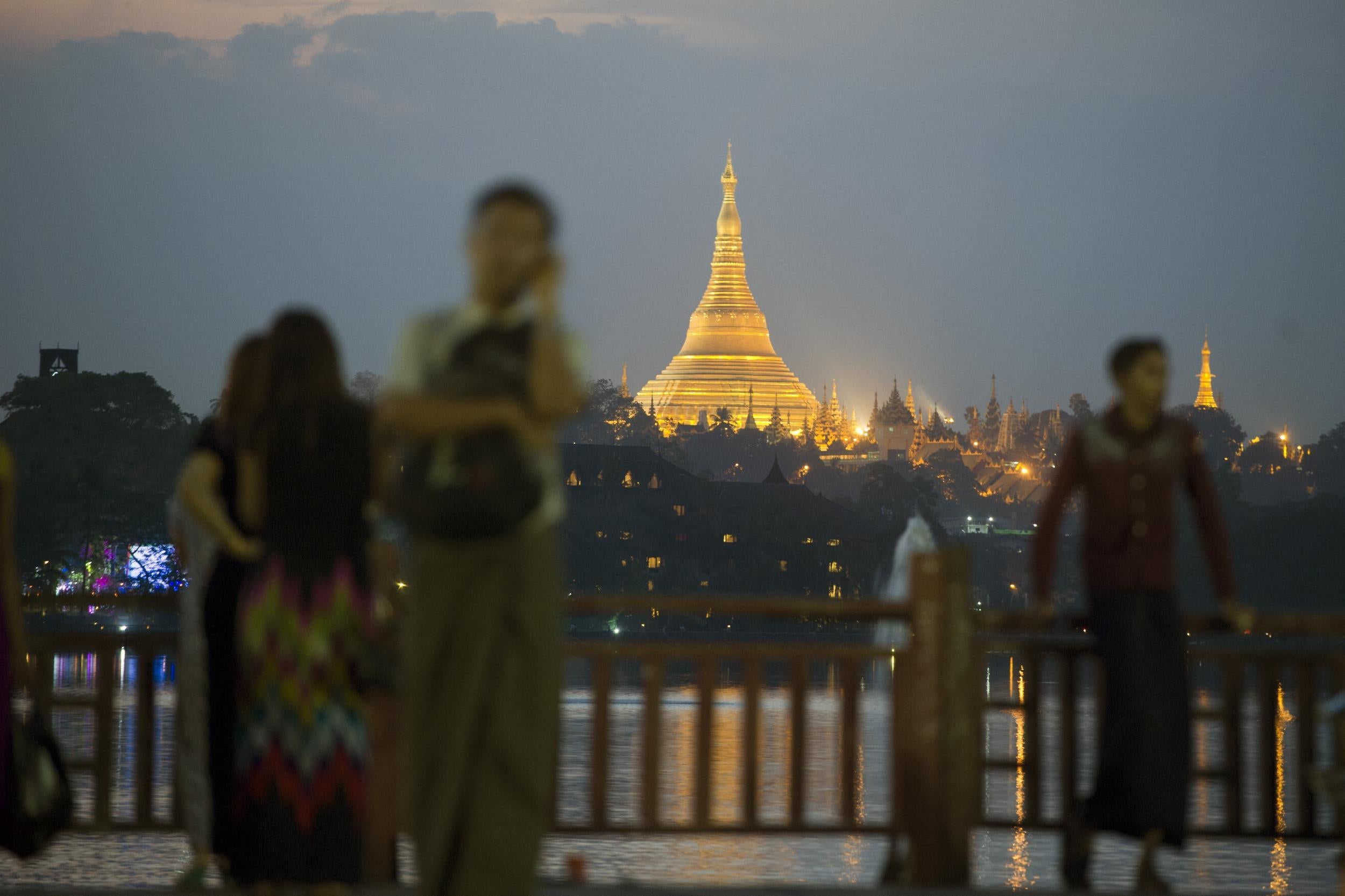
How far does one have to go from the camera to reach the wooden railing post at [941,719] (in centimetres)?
673

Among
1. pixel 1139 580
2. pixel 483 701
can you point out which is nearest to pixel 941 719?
pixel 1139 580

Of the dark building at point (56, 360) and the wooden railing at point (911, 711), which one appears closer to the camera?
the wooden railing at point (911, 711)

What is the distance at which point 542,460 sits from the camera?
4.69 m

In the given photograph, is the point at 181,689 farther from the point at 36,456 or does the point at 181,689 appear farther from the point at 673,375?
the point at 673,375

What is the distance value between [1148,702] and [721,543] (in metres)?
91.4

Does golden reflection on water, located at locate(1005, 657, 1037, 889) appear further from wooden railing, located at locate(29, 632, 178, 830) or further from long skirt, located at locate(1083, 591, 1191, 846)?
wooden railing, located at locate(29, 632, 178, 830)

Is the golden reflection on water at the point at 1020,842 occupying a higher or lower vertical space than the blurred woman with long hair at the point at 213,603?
lower

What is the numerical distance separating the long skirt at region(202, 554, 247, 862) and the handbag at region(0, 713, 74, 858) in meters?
0.48

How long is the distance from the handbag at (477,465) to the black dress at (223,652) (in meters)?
1.30

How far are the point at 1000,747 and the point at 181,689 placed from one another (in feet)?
82.5

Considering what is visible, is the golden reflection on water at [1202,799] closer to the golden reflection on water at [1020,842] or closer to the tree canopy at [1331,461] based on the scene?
the golden reflection on water at [1020,842]

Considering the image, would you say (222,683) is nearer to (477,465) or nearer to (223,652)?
(223,652)

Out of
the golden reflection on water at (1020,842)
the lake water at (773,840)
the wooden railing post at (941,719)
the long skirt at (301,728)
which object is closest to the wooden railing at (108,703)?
the lake water at (773,840)

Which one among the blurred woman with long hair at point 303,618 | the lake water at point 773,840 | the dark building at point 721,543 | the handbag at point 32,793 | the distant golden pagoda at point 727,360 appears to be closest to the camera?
the blurred woman with long hair at point 303,618
